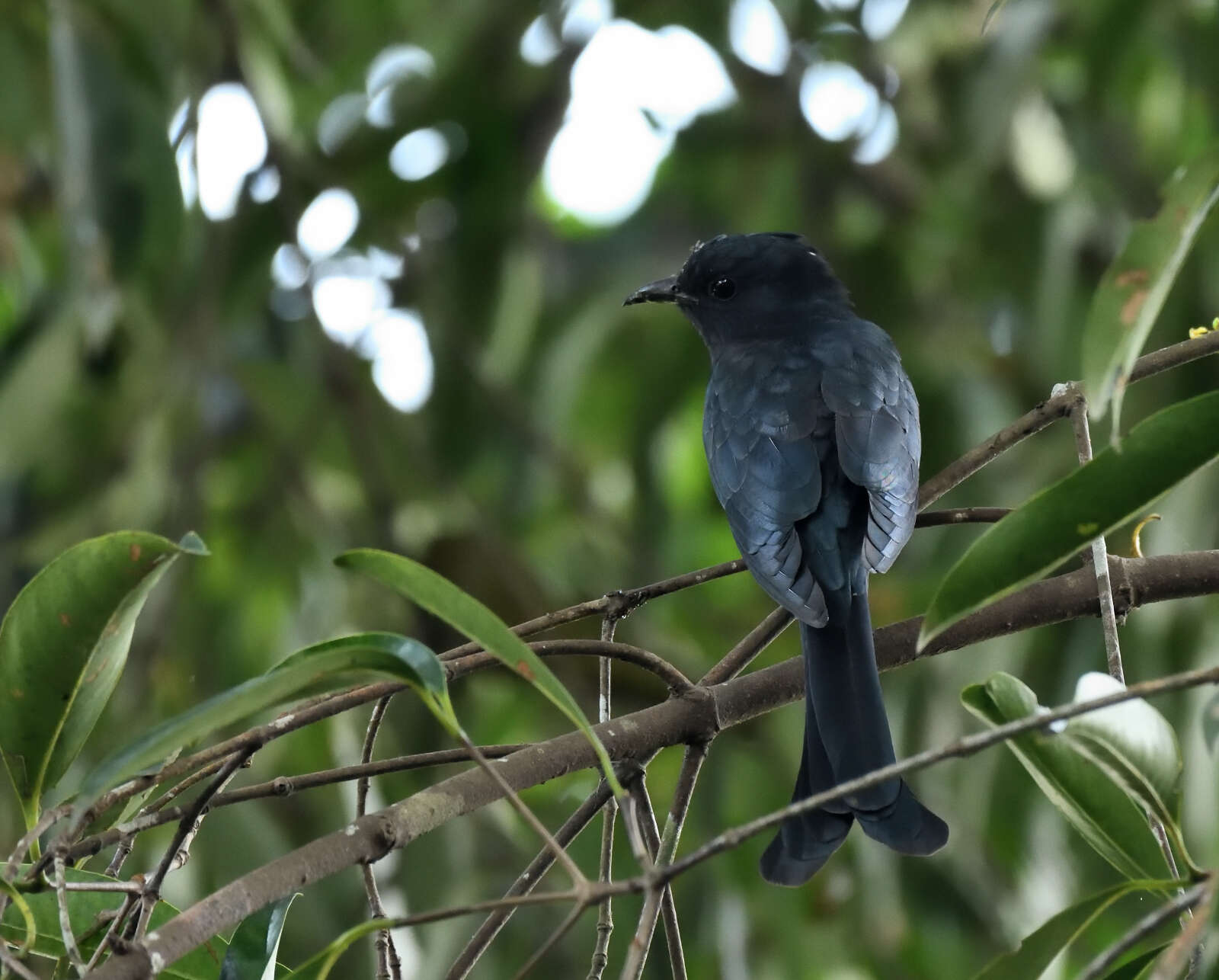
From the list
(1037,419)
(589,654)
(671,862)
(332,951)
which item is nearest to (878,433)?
(1037,419)

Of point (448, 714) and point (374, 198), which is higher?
point (374, 198)

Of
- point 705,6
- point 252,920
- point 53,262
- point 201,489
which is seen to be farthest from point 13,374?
point 252,920

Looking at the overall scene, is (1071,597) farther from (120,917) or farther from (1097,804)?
(120,917)

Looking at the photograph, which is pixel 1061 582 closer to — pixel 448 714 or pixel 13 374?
pixel 448 714

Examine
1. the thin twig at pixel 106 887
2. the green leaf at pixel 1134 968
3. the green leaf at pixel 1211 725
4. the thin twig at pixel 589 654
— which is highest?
the thin twig at pixel 589 654

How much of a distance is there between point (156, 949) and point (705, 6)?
450cm

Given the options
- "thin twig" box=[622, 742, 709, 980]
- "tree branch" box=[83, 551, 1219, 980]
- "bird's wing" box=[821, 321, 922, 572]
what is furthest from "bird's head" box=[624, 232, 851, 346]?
"thin twig" box=[622, 742, 709, 980]

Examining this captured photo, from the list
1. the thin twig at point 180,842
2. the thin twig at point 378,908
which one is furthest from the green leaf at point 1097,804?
the thin twig at point 180,842

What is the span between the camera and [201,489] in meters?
4.31

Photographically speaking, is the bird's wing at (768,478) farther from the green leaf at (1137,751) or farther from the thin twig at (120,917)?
the thin twig at (120,917)

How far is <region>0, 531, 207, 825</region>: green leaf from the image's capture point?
1598mm

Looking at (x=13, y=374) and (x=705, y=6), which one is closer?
(x=13, y=374)

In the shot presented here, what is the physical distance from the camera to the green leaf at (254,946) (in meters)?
1.54

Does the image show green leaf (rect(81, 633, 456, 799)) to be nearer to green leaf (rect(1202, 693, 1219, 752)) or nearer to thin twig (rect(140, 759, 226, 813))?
thin twig (rect(140, 759, 226, 813))
